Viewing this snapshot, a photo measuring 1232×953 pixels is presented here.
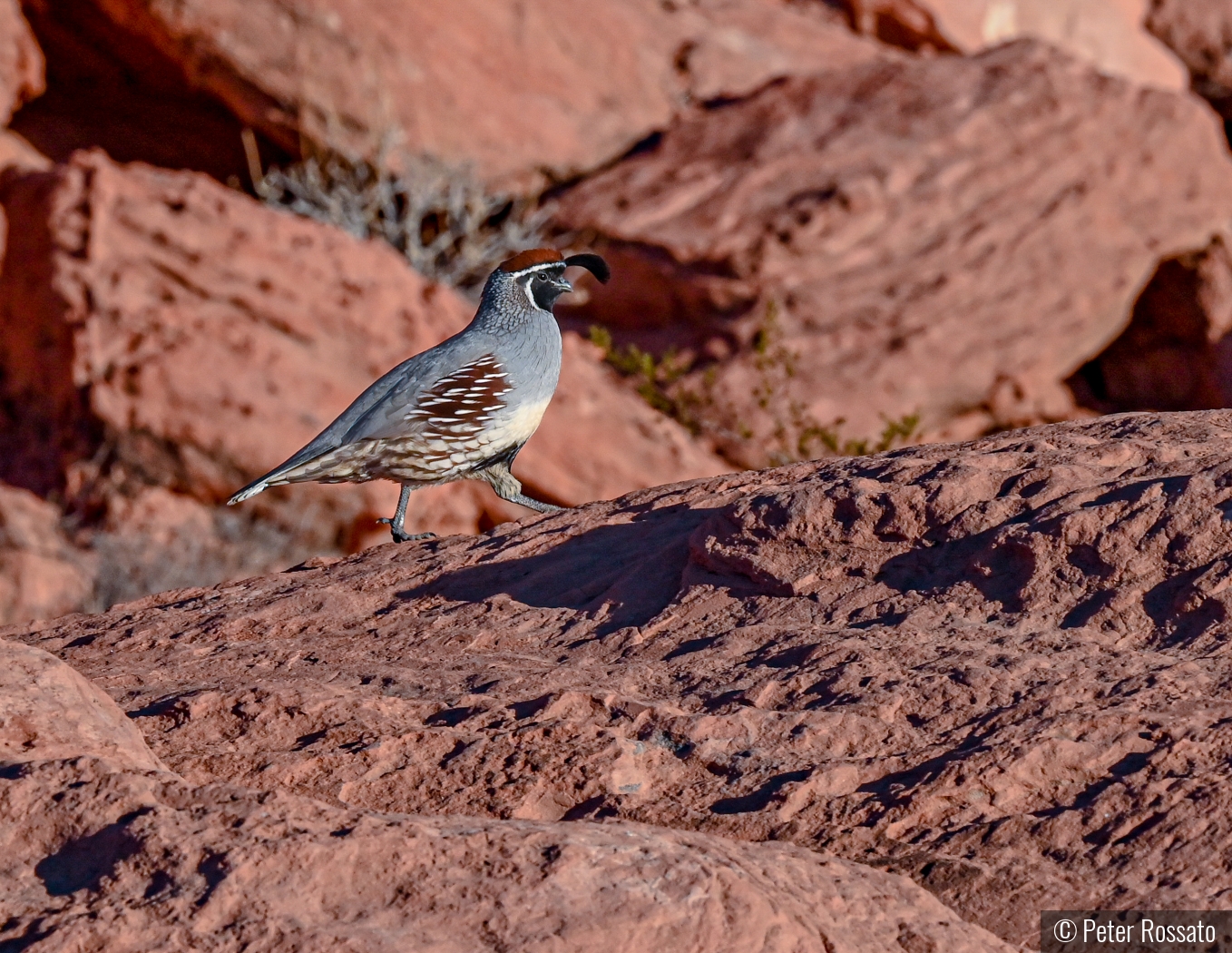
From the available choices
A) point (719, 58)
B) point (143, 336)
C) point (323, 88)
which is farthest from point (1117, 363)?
point (143, 336)

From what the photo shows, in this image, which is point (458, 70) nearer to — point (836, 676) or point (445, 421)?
point (445, 421)

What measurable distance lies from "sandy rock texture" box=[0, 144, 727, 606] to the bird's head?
Result: 319cm

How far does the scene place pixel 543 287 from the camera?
6762 mm

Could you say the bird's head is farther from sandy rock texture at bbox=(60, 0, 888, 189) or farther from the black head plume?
sandy rock texture at bbox=(60, 0, 888, 189)

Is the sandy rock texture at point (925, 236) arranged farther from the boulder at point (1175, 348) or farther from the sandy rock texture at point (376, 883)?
the sandy rock texture at point (376, 883)

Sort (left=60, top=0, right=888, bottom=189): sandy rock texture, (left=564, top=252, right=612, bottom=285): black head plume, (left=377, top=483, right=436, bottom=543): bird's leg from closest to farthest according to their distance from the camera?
(left=377, top=483, right=436, bottom=543): bird's leg < (left=564, top=252, right=612, bottom=285): black head plume < (left=60, top=0, right=888, bottom=189): sandy rock texture

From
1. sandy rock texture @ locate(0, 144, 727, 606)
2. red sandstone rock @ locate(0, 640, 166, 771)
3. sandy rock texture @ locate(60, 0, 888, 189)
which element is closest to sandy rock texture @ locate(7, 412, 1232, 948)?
red sandstone rock @ locate(0, 640, 166, 771)

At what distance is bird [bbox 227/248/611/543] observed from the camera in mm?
6113

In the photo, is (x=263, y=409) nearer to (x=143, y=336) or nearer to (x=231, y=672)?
(x=143, y=336)

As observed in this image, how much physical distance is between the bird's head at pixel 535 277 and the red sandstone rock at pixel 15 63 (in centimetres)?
730

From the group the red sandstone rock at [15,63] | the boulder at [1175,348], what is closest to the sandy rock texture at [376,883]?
the boulder at [1175,348]

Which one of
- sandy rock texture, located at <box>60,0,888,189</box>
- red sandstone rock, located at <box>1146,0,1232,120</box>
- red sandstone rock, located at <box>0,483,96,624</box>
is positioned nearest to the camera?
red sandstone rock, located at <box>0,483,96,624</box>

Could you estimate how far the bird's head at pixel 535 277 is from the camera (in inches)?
265

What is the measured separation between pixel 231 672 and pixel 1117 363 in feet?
34.3
